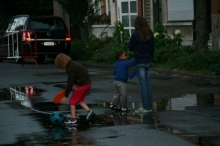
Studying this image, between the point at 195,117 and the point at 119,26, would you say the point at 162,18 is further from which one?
the point at 195,117

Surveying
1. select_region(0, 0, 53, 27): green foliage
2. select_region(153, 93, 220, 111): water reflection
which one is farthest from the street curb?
select_region(0, 0, 53, 27): green foliage

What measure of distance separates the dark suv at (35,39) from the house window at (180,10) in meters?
4.56

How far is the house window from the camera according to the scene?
27.7m

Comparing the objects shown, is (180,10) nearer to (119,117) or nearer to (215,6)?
(215,6)

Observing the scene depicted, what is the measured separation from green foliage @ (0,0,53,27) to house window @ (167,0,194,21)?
14054 mm

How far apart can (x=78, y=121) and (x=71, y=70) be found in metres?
0.90

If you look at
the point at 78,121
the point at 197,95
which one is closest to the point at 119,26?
the point at 197,95

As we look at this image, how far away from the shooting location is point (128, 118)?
469 inches

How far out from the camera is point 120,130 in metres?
10.5

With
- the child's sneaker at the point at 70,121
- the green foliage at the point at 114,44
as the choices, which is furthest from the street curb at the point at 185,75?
the child's sneaker at the point at 70,121

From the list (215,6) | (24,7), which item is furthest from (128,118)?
(24,7)

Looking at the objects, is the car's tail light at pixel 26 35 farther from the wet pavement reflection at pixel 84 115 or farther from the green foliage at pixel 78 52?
Result: the wet pavement reflection at pixel 84 115

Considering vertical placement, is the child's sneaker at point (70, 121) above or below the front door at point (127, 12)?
below

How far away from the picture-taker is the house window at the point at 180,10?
27.7m
